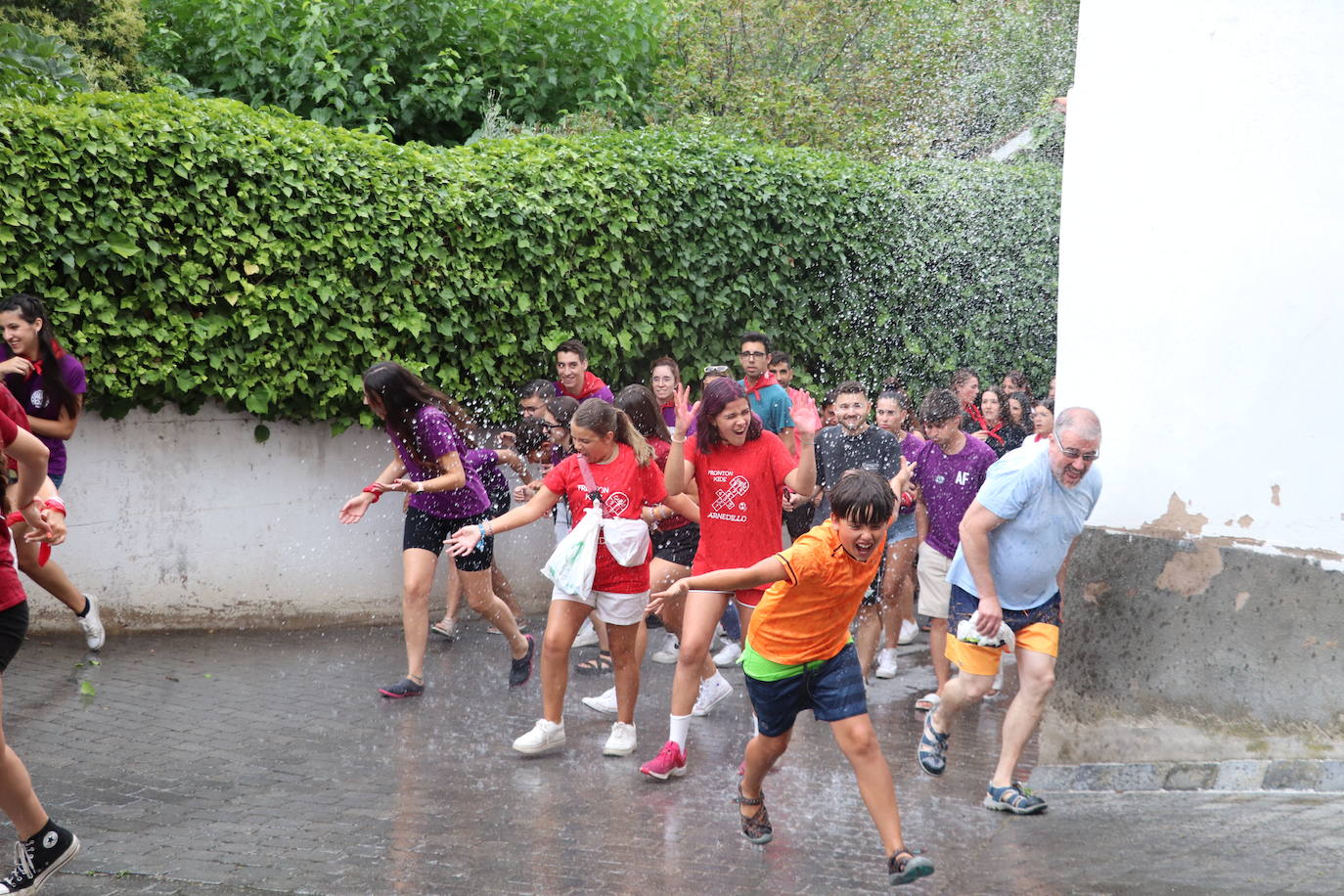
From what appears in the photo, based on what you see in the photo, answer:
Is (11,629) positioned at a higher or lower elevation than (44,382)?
lower

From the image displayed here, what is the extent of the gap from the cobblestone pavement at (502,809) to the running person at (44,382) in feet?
1.89

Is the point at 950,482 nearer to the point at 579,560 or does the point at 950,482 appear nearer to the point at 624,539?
the point at 624,539

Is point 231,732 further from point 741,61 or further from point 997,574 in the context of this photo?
point 741,61

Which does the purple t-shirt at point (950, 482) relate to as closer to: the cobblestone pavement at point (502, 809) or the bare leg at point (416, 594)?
the cobblestone pavement at point (502, 809)

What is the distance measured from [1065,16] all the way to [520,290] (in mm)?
14672

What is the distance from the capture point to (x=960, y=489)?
764cm

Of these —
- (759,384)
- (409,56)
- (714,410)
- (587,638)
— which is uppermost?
(409,56)

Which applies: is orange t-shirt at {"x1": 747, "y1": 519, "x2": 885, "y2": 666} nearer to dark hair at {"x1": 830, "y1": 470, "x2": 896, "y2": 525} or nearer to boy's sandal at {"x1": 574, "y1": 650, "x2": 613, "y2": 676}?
dark hair at {"x1": 830, "y1": 470, "x2": 896, "y2": 525}

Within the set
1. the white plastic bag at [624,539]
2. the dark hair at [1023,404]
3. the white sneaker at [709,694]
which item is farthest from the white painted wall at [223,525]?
the dark hair at [1023,404]

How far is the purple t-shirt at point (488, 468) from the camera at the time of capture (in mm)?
7883

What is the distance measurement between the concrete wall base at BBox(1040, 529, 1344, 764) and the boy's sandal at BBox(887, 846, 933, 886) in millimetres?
2063

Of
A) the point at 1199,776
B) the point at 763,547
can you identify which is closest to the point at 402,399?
the point at 763,547

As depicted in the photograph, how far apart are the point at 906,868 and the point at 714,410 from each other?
249cm

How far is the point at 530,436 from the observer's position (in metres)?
9.30
